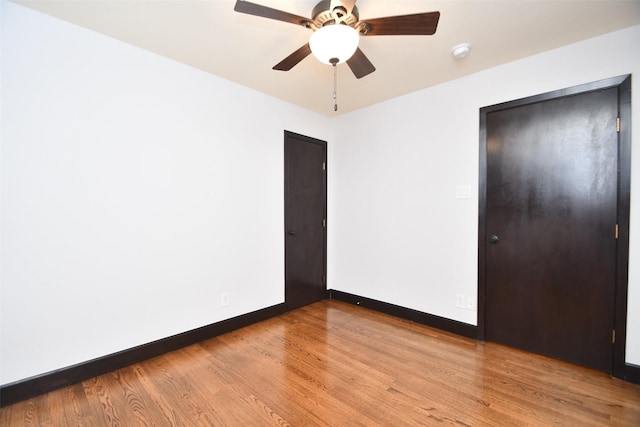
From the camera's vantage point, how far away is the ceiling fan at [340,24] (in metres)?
1.44

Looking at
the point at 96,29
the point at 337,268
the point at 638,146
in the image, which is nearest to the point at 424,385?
the point at 337,268

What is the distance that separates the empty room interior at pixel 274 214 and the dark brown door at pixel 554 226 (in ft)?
0.05

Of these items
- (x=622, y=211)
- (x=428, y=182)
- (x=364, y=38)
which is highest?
(x=364, y=38)

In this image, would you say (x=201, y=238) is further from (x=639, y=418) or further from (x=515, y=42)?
(x=639, y=418)

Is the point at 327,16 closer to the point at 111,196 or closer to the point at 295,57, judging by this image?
the point at 295,57

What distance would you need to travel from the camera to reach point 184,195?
2.46 meters

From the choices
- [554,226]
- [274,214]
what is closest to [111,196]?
[274,214]

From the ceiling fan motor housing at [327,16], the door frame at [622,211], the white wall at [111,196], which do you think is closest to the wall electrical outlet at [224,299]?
the white wall at [111,196]

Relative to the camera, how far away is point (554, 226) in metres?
2.24

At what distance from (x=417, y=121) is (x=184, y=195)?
250 centimetres

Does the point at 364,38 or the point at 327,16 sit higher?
the point at 364,38

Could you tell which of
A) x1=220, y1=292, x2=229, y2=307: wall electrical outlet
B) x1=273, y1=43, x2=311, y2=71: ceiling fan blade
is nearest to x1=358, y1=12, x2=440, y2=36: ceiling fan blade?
x1=273, y1=43, x2=311, y2=71: ceiling fan blade

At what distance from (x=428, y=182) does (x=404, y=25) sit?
1699 mm

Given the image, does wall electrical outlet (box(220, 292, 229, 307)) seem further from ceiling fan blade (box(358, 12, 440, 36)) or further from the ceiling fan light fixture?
ceiling fan blade (box(358, 12, 440, 36))
